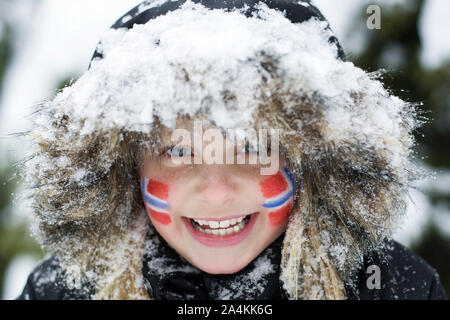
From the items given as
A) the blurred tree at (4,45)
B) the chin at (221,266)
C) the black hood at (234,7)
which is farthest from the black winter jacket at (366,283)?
the blurred tree at (4,45)

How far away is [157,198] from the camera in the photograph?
1.01m

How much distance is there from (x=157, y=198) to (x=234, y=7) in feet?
1.56

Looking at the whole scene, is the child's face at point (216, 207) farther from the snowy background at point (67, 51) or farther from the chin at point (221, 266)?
the snowy background at point (67, 51)

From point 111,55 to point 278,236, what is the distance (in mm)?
590

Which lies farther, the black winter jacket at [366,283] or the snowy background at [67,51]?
the snowy background at [67,51]

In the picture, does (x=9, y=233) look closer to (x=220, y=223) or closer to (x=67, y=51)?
(x=220, y=223)

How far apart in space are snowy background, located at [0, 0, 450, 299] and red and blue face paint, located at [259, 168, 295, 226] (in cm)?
29

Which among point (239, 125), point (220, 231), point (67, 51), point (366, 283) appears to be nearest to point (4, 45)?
point (67, 51)

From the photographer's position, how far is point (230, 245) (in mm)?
1009

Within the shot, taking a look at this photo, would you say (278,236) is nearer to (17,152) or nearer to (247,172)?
(247,172)

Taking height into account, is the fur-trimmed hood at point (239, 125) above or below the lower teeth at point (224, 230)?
above

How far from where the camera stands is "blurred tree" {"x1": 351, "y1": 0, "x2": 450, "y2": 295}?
2.12 metres

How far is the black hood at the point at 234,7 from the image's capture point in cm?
93
